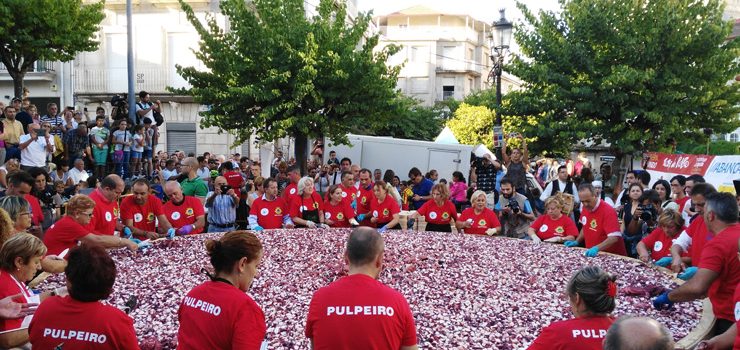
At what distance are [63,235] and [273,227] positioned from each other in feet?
12.9

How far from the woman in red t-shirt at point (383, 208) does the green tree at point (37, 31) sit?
44.7 ft

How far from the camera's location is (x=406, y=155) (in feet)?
75.4

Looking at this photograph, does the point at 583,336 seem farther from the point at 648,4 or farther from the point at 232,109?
the point at 648,4

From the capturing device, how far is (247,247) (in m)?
3.84

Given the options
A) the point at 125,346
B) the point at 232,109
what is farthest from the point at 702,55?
the point at 125,346

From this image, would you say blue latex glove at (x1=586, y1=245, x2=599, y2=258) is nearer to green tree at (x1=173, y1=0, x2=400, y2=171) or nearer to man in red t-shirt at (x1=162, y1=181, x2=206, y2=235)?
→ man in red t-shirt at (x1=162, y1=181, x2=206, y2=235)

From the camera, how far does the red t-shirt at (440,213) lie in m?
10.7

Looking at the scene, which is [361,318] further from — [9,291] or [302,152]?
[302,152]

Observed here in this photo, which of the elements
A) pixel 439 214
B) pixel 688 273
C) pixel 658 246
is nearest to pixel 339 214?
pixel 439 214

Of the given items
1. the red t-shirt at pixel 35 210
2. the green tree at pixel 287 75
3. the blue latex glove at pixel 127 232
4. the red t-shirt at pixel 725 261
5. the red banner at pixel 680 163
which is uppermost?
the green tree at pixel 287 75

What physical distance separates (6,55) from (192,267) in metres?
15.8

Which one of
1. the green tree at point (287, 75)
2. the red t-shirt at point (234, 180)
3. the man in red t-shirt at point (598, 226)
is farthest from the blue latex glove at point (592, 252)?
the green tree at point (287, 75)

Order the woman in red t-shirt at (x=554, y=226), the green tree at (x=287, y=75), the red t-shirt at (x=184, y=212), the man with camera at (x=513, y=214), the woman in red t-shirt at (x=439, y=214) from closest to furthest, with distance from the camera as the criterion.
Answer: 1. the woman in red t-shirt at (x=554, y=226)
2. the red t-shirt at (x=184, y=212)
3. the man with camera at (x=513, y=214)
4. the woman in red t-shirt at (x=439, y=214)
5. the green tree at (x=287, y=75)

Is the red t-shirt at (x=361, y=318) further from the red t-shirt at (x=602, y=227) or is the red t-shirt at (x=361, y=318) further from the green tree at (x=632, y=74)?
the green tree at (x=632, y=74)
